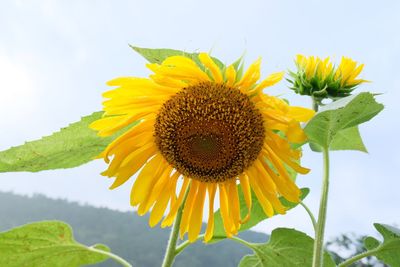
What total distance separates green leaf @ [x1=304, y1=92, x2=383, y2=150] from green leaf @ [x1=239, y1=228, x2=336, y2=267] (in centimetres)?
25

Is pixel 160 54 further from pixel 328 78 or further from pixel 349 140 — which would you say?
pixel 349 140

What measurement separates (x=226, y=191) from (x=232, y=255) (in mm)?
32585

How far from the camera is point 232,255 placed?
3291 centimetres

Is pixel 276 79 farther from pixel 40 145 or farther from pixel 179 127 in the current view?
pixel 40 145

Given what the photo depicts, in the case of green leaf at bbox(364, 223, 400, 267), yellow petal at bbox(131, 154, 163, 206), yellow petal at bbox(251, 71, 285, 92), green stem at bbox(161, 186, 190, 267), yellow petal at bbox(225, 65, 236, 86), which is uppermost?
yellow petal at bbox(225, 65, 236, 86)

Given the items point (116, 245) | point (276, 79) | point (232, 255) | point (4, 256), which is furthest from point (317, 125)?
point (116, 245)

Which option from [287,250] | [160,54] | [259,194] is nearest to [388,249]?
[287,250]

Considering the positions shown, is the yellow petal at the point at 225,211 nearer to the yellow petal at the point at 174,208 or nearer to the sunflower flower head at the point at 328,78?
the yellow petal at the point at 174,208

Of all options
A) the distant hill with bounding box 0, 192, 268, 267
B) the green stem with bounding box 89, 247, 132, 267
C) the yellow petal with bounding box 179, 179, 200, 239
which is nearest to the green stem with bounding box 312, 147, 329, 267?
the yellow petal with bounding box 179, 179, 200, 239

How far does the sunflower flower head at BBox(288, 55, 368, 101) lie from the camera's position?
111cm

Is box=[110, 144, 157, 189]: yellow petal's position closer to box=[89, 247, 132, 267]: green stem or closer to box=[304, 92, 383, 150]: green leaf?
box=[89, 247, 132, 267]: green stem

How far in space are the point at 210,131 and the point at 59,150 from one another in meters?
0.26

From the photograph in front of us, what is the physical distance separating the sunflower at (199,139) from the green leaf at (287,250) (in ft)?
0.53

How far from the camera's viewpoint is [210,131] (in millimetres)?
1001
